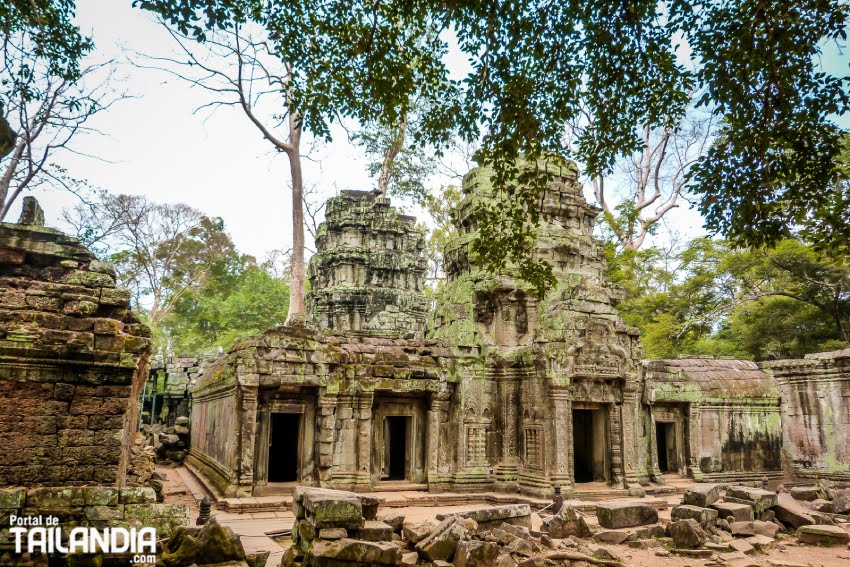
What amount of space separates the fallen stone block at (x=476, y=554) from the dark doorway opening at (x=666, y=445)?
33.6 feet

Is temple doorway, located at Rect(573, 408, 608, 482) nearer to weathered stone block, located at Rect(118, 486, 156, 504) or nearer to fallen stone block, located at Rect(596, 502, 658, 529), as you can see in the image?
fallen stone block, located at Rect(596, 502, 658, 529)

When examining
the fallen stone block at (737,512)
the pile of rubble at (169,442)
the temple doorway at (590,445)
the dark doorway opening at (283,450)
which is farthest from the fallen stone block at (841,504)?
the pile of rubble at (169,442)

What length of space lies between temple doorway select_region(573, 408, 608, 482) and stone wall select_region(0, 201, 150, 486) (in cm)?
1139

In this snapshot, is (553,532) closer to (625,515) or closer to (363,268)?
(625,515)

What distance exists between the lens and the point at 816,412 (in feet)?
53.1

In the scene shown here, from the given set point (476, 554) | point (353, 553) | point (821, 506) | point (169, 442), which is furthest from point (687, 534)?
point (169, 442)

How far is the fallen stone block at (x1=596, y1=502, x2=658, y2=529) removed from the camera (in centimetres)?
1017

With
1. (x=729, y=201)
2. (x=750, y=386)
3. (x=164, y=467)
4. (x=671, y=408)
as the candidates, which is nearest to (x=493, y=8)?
(x=729, y=201)

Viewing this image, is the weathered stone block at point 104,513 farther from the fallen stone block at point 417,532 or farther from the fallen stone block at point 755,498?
the fallen stone block at point 755,498

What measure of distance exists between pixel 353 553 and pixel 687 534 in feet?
17.8

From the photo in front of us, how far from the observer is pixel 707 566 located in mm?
8492

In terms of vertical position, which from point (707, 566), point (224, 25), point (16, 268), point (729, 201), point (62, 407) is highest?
point (224, 25)

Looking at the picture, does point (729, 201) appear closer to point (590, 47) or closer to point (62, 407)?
point (590, 47)

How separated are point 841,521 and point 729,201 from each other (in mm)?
7993
